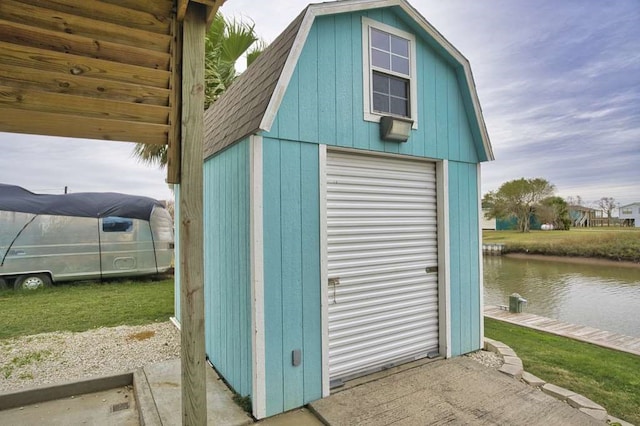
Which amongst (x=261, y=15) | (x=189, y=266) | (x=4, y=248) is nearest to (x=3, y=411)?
(x=189, y=266)

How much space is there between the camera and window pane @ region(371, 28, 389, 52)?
10.0ft

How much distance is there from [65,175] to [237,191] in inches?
519

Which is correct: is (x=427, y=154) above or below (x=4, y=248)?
above

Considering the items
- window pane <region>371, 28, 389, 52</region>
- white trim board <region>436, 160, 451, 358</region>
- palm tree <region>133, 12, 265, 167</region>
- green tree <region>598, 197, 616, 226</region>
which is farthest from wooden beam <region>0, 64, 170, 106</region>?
green tree <region>598, 197, 616, 226</region>

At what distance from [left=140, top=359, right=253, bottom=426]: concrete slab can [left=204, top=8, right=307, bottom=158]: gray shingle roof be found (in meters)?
→ 2.19

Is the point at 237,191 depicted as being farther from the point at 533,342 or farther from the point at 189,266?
the point at 533,342

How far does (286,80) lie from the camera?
7.97ft

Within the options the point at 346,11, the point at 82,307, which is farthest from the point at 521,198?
the point at 82,307

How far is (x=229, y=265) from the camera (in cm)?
293

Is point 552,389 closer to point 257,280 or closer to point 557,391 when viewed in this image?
point 557,391

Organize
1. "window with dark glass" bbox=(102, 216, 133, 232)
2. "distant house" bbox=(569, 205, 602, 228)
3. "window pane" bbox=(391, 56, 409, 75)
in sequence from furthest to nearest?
"distant house" bbox=(569, 205, 602, 228)
"window with dark glass" bbox=(102, 216, 133, 232)
"window pane" bbox=(391, 56, 409, 75)

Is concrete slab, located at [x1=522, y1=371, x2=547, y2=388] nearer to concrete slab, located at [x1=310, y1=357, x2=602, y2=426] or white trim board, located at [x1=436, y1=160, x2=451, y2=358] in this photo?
concrete slab, located at [x1=310, y1=357, x2=602, y2=426]


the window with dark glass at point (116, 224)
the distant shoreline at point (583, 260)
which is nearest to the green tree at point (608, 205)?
the distant shoreline at point (583, 260)

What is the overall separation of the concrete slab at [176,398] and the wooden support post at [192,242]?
0.61 meters
